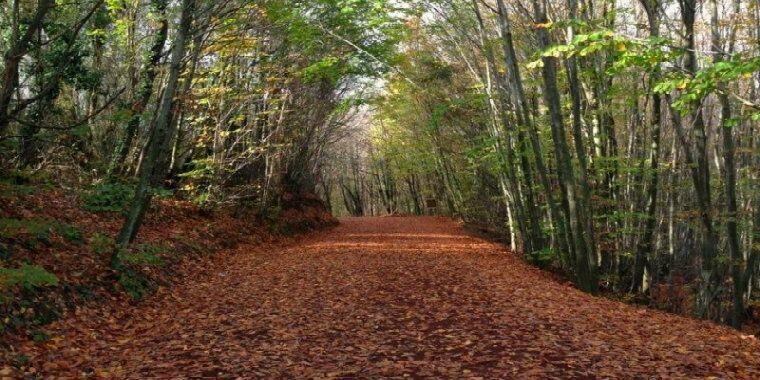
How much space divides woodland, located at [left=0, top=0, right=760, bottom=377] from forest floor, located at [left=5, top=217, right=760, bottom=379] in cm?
46

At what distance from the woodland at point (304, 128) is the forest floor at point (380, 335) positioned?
0.46 m

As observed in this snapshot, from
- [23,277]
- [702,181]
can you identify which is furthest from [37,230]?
[702,181]

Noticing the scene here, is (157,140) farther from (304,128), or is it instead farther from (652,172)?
(304,128)

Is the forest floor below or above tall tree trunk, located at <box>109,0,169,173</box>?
below

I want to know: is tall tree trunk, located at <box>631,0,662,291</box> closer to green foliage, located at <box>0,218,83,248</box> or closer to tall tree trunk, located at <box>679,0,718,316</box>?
tall tree trunk, located at <box>679,0,718,316</box>

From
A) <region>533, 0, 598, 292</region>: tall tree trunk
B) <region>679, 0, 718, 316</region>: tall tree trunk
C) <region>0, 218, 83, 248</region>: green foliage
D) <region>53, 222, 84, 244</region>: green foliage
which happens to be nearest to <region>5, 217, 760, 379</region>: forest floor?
<region>533, 0, 598, 292</region>: tall tree trunk

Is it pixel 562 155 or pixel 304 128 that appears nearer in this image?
pixel 562 155

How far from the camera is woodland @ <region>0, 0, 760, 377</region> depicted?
712 cm

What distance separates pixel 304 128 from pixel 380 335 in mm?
13605

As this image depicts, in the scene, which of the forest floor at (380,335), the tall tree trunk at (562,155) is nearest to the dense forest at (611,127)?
the tall tree trunk at (562,155)

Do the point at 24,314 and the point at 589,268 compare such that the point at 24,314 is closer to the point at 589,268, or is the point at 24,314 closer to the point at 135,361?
the point at 135,361

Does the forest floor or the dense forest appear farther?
the dense forest

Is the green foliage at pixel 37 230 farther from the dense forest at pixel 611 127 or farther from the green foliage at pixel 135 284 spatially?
the dense forest at pixel 611 127

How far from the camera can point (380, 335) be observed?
605 centimetres
